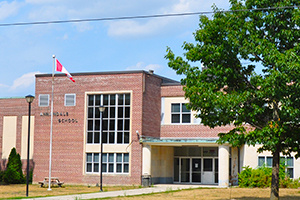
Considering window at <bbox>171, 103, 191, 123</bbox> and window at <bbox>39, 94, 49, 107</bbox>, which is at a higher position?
window at <bbox>39, 94, 49, 107</bbox>

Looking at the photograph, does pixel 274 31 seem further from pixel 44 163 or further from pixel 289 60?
pixel 44 163

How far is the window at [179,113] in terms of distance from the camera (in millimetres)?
36562

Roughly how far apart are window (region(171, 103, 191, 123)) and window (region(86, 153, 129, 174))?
5.13 m

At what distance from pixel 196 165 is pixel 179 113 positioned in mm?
4166

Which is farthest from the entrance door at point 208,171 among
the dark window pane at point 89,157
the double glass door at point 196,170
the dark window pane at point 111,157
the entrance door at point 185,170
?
the dark window pane at point 89,157

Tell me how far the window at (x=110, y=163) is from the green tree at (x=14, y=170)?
20.6 feet

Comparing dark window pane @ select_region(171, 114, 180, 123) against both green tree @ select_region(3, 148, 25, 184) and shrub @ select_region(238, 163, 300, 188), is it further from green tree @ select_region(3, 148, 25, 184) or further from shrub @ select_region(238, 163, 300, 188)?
green tree @ select_region(3, 148, 25, 184)

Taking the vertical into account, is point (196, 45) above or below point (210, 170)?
above

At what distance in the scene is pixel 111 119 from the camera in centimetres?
3466

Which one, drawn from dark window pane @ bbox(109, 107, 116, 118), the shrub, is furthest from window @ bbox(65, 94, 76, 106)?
the shrub

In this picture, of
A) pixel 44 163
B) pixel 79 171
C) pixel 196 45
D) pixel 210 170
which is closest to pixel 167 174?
pixel 210 170

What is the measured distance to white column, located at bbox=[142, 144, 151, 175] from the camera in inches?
1307

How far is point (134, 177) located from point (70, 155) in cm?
522

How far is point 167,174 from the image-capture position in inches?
1436
